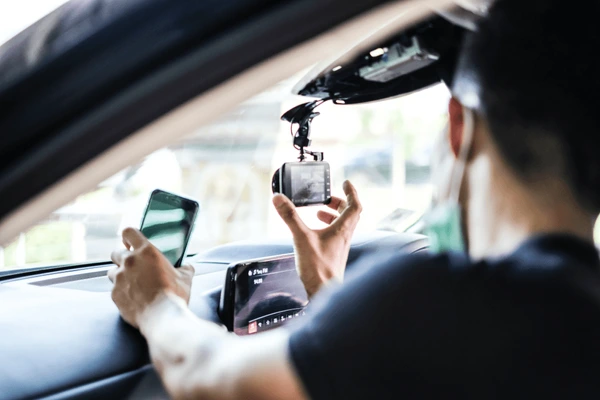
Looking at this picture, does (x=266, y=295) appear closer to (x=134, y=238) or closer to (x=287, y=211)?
(x=287, y=211)

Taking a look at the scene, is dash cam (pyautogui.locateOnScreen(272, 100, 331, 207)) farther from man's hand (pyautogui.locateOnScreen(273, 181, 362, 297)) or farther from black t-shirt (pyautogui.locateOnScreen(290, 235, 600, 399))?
black t-shirt (pyautogui.locateOnScreen(290, 235, 600, 399))

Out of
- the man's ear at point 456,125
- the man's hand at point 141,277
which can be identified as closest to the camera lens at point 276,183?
the man's hand at point 141,277

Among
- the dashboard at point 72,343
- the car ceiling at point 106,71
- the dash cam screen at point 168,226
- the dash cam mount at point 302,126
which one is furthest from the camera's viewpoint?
the dash cam mount at point 302,126

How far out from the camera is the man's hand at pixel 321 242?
1.65m

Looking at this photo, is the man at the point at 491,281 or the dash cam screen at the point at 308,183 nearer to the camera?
the man at the point at 491,281

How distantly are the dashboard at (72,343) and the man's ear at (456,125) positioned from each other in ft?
3.16

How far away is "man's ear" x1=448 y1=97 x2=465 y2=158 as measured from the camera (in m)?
1.04

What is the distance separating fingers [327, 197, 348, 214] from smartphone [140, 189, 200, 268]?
446 millimetres

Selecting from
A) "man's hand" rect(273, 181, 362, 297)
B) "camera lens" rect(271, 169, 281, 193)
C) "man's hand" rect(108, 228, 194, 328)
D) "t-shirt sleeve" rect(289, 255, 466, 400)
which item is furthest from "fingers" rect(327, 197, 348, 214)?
"t-shirt sleeve" rect(289, 255, 466, 400)

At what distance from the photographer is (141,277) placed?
1414 mm

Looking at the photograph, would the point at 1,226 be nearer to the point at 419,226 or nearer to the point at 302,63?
the point at 302,63

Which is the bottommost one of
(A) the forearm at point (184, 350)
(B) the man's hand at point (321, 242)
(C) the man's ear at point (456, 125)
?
(B) the man's hand at point (321, 242)

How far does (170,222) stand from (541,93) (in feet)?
3.40

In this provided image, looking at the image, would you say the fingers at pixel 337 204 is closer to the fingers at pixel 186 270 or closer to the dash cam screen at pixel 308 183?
the dash cam screen at pixel 308 183
